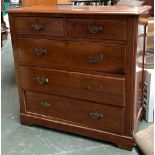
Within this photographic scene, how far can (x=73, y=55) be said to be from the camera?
1509 millimetres

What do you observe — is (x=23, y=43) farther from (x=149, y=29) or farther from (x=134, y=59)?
(x=149, y=29)

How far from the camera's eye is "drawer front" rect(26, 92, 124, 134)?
5.12 feet

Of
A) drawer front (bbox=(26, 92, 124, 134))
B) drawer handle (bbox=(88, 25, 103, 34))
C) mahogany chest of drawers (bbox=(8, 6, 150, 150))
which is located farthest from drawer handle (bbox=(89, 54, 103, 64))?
drawer front (bbox=(26, 92, 124, 134))

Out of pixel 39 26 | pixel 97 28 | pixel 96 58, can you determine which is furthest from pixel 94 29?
pixel 39 26

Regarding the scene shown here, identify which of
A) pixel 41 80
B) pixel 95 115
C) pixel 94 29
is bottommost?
pixel 95 115

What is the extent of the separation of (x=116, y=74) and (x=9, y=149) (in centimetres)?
79

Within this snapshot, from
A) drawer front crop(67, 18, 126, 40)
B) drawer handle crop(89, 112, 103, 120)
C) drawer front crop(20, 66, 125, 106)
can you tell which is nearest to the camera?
drawer front crop(67, 18, 126, 40)

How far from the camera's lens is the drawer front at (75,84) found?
4.86 ft

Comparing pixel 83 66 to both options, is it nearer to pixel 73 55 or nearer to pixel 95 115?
pixel 73 55

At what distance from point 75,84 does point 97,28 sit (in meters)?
0.37

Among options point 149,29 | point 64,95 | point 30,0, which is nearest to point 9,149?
point 64,95

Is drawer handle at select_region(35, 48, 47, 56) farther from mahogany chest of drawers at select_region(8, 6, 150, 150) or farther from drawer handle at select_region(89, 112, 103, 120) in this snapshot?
drawer handle at select_region(89, 112, 103, 120)

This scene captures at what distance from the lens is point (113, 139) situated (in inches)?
63.0

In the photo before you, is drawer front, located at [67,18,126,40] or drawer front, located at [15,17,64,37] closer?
drawer front, located at [67,18,126,40]
